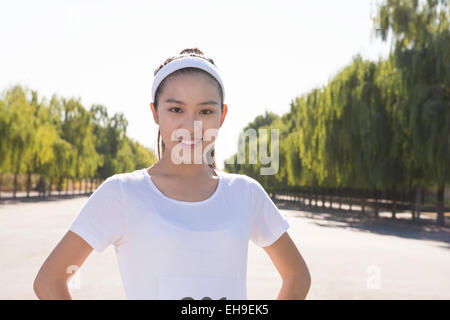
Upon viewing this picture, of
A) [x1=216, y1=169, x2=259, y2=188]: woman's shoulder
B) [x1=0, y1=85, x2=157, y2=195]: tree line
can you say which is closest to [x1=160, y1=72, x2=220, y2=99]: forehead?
[x1=216, y1=169, x2=259, y2=188]: woman's shoulder

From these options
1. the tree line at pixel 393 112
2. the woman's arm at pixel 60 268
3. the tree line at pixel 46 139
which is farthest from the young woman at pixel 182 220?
the tree line at pixel 46 139

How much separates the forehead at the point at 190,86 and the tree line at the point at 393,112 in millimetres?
16981

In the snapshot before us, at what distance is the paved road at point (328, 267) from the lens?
6.28m

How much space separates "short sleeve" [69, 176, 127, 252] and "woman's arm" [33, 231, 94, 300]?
0.08 feet

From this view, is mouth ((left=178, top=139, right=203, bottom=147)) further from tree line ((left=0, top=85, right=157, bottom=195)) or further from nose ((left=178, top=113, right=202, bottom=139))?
tree line ((left=0, top=85, right=157, bottom=195))

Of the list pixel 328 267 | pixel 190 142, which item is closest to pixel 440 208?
pixel 328 267

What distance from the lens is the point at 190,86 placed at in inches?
50.4

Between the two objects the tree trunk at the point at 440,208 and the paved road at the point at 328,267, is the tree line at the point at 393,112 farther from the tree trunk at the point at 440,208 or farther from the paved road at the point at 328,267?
the paved road at the point at 328,267

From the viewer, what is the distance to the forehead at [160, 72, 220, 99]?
1.28 metres

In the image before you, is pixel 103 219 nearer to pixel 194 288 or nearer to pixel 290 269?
pixel 194 288

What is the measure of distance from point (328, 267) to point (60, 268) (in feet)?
26.3
